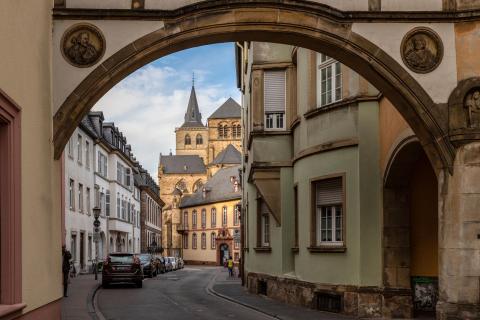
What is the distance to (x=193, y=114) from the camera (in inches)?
6275

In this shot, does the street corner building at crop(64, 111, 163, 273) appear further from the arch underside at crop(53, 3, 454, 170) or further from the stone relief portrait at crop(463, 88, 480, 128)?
the stone relief portrait at crop(463, 88, 480, 128)

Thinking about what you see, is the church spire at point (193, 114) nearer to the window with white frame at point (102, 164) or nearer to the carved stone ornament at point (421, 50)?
the window with white frame at point (102, 164)

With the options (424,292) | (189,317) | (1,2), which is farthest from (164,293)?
(1,2)

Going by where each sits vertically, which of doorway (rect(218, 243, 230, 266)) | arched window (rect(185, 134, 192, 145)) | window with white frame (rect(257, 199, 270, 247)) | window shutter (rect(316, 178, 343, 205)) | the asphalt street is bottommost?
doorway (rect(218, 243, 230, 266))

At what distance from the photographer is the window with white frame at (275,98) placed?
2348cm

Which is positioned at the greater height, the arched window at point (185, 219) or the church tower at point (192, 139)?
the church tower at point (192, 139)

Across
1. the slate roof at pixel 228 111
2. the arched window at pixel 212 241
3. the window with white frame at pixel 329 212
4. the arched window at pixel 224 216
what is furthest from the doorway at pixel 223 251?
the window with white frame at pixel 329 212

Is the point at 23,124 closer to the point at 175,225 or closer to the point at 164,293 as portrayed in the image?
the point at 164,293

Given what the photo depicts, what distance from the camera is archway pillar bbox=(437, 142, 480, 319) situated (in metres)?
11.8

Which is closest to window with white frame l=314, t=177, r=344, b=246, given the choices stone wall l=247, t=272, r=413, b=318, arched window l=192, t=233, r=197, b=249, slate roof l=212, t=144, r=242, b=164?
stone wall l=247, t=272, r=413, b=318

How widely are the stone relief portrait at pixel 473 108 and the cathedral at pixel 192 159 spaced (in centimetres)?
9507

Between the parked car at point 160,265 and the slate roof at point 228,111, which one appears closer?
the parked car at point 160,265

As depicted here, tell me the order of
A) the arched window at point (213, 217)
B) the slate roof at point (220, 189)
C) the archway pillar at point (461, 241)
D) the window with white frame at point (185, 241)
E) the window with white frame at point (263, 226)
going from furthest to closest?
the window with white frame at point (185, 241), the arched window at point (213, 217), the slate roof at point (220, 189), the window with white frame at point (263, 226), the archway pillar at point (461, 241)

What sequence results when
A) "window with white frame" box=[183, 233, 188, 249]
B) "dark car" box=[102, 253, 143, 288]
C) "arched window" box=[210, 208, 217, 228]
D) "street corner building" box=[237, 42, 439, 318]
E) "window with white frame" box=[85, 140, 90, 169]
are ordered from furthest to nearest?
1. "window with white frame" box=[183, 233, 188, 249]
2. "arched window" box=[210, 208, 217, 228]
3. "window with white frame" box=[85, 140, 90, 169]
4. "dark car" box=[102, 253, 143, 288]
5. "street corner building" box=[237, 42, 439, 318]
